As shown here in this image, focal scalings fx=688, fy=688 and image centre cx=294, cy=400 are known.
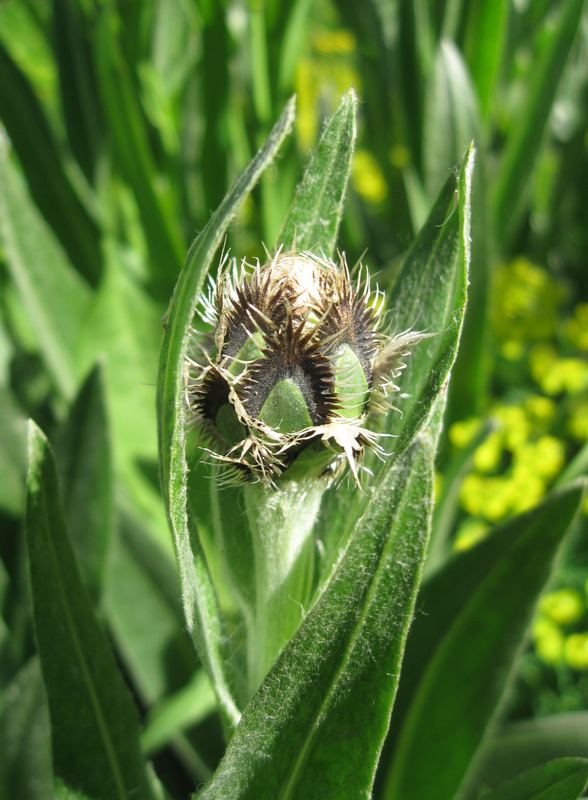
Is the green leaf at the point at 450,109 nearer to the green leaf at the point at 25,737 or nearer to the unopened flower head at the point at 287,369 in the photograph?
the unopened flower head at the point at 287,369

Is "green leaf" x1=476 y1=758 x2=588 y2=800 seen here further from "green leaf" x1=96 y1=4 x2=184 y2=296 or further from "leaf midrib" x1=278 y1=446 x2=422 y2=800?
"green leaf" x1=96 y1=4 x2=184 y2=296

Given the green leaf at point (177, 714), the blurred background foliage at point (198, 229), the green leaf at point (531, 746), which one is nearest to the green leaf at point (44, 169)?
the blurred background foliage at point (198, 229)

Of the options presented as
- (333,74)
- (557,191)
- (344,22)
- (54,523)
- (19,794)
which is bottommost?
(19,794)

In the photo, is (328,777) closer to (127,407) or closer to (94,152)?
(127,407)

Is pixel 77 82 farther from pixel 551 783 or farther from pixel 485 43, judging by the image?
pixel 551 783

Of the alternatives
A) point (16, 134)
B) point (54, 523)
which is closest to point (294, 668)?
point (54, 523)

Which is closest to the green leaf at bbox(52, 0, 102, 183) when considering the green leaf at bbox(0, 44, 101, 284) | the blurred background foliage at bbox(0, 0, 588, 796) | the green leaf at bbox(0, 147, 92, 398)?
the blurred background foliage at bbox(0, 0, 588, 796)

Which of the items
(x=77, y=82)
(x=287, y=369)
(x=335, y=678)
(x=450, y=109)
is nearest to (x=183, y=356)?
(x=287, y=369)

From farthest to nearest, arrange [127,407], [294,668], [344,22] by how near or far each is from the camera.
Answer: [344,22], [127,407], [294,668]
